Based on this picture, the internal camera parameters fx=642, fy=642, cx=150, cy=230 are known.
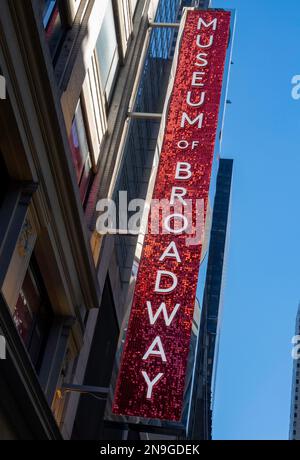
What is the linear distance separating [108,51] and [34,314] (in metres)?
8.07

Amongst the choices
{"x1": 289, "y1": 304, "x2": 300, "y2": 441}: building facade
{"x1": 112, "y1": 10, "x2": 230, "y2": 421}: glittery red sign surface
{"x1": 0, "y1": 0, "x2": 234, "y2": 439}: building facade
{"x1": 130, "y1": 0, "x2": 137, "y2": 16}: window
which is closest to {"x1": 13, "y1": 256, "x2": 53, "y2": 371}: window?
{"x1": 0, "y1": 0, "x2": 234, "y2": 439}: building facade

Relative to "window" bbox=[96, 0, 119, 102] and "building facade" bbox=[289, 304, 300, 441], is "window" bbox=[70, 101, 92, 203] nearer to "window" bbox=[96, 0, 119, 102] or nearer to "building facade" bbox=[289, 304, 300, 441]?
"window" bbox=[96, 0, 119, 102]

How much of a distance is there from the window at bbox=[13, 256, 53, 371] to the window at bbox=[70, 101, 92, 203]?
3092mm

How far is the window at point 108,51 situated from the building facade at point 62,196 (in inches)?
1.2

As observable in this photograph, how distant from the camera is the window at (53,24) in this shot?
13.6 metres

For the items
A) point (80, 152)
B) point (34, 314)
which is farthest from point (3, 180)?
point (80, 152)

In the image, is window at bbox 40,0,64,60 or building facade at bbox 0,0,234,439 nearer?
building facade at bbox 0,0,234,439

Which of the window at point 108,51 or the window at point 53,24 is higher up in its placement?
the window at point 108,51

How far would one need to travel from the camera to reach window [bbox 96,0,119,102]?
1717cm

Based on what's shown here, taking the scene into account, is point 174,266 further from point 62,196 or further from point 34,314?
point 34,314

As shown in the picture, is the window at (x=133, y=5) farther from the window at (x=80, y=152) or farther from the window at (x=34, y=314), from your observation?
the window at (x=34, y=314)

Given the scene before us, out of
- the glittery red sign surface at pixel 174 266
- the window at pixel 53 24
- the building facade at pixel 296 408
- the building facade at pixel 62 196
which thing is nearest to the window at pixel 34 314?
the building facade at pixel 62 196

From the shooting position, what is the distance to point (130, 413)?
1266 cm
